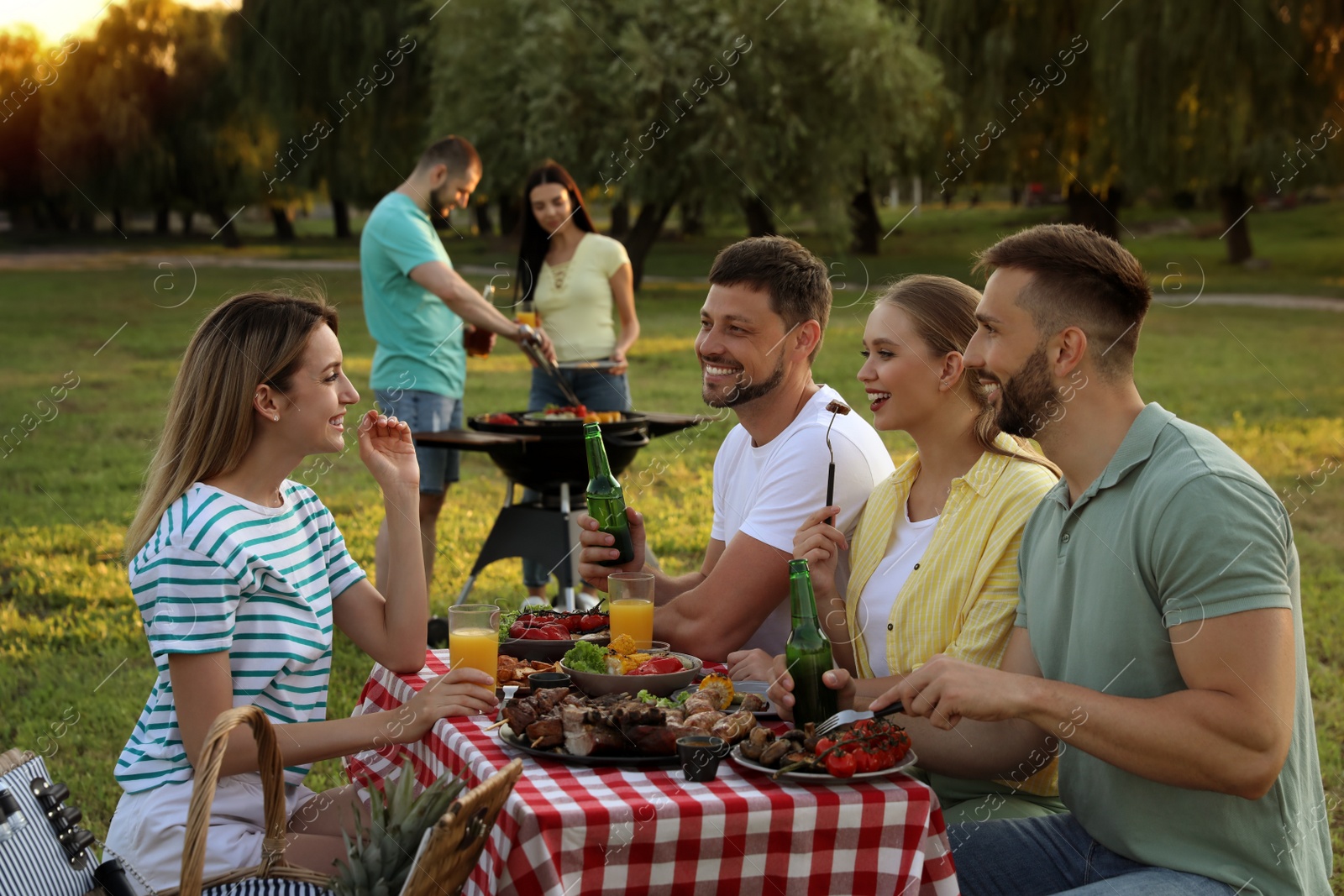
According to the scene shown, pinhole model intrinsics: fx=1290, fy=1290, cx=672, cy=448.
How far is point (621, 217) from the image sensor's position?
26828 mm

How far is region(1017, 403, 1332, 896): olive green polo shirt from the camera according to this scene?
7.57 ft

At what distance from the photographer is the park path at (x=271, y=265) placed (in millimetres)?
24109

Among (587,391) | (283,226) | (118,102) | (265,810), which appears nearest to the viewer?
(265,810)

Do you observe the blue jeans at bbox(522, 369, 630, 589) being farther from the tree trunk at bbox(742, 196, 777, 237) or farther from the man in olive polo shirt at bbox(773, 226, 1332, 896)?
the tree trunk at bbox(742, 196, 777, 237)

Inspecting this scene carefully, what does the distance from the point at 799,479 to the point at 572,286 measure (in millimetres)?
4629

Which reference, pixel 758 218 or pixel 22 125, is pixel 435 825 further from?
pixel 22 125

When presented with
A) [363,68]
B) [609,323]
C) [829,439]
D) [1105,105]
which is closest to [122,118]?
[363,68]

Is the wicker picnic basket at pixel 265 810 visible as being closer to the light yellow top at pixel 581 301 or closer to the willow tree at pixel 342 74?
the light yellow top at pixel 581 301

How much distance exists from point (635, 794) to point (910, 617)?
107 centimetres

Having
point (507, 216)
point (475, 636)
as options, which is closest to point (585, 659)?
point (475, 636)

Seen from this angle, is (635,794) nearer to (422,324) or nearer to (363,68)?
(422,324)

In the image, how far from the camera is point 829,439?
366 cm

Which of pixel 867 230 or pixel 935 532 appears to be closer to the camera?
pixel 935 532

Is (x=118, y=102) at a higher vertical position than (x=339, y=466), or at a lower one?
higher
